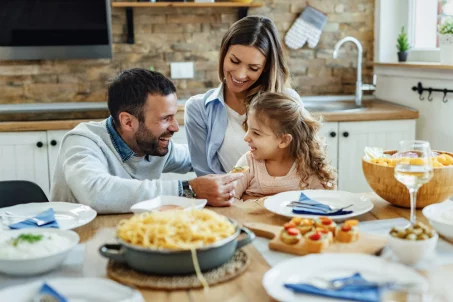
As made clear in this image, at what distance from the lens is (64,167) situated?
194cm

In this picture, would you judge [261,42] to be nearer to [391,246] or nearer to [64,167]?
[64,167]

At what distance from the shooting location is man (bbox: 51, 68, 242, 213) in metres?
1.88

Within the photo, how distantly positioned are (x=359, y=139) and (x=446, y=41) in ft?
2.35

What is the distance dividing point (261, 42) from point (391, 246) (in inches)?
53.9

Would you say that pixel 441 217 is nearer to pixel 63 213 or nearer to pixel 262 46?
pixel 63 213

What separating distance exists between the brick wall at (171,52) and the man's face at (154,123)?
1.83 metres

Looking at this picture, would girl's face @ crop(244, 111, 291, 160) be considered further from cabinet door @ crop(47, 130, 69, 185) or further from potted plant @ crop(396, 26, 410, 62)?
potted plant @ crop(396, 26, 410, 62)

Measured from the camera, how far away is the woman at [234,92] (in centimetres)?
249

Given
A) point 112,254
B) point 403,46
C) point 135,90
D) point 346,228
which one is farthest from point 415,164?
point 403,46

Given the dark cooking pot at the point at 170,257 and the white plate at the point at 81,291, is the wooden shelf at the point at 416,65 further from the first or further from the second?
the white plate at the point at 81,291

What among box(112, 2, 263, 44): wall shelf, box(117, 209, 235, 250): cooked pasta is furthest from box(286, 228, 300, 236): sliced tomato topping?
box(112, 2, 263, 44): wall shelf

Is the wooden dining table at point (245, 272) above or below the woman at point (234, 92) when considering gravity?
below

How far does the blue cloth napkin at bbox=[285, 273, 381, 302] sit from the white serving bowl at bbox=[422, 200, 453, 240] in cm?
44

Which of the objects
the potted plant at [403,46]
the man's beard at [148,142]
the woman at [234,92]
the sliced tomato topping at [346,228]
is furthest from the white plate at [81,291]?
the potted plant at [403,46]
